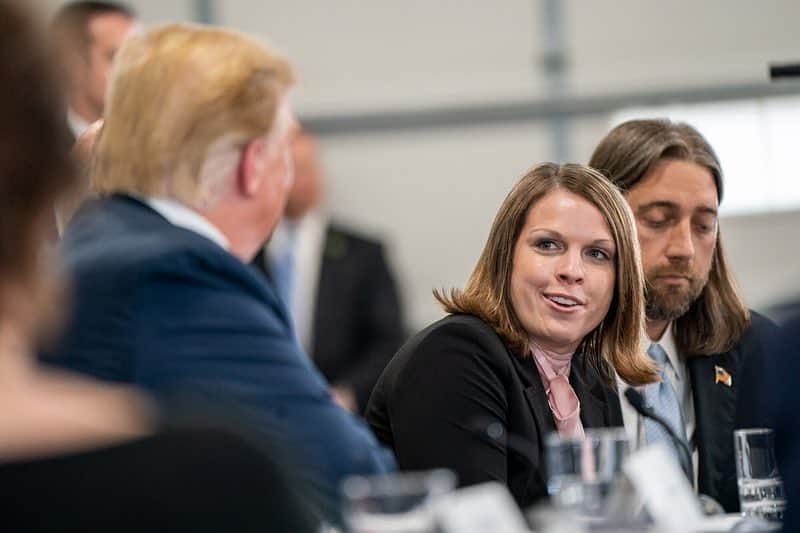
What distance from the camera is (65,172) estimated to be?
1289 mm

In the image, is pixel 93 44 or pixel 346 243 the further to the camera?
pixel 346 243

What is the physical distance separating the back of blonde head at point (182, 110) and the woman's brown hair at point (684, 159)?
1609mm

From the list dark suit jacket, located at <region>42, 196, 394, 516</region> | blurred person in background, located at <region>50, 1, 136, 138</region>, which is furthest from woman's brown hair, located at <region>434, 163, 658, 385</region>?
blurred person in background, located at <region>50, 1, 136, 138</region>

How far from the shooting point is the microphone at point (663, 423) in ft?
11.2

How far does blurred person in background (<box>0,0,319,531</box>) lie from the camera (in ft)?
4.02

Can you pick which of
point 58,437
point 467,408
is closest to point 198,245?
point 58,437

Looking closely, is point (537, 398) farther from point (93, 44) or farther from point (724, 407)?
point (93, 44)

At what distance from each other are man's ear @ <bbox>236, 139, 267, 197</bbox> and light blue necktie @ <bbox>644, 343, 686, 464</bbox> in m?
1.43

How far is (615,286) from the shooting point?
335 cm

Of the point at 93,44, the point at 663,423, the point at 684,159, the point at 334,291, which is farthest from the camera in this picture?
the point at 334,291

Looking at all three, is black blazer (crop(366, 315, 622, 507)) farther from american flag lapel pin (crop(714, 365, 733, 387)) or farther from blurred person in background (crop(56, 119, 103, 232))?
blurred person in background (crop(56, 119, 103, 232))

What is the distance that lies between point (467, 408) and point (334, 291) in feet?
9.73

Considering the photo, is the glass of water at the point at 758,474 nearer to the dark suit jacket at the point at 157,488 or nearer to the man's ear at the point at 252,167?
the man's ear at the point at 252,167

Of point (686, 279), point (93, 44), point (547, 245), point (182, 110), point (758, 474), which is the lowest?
point (758, 474)
